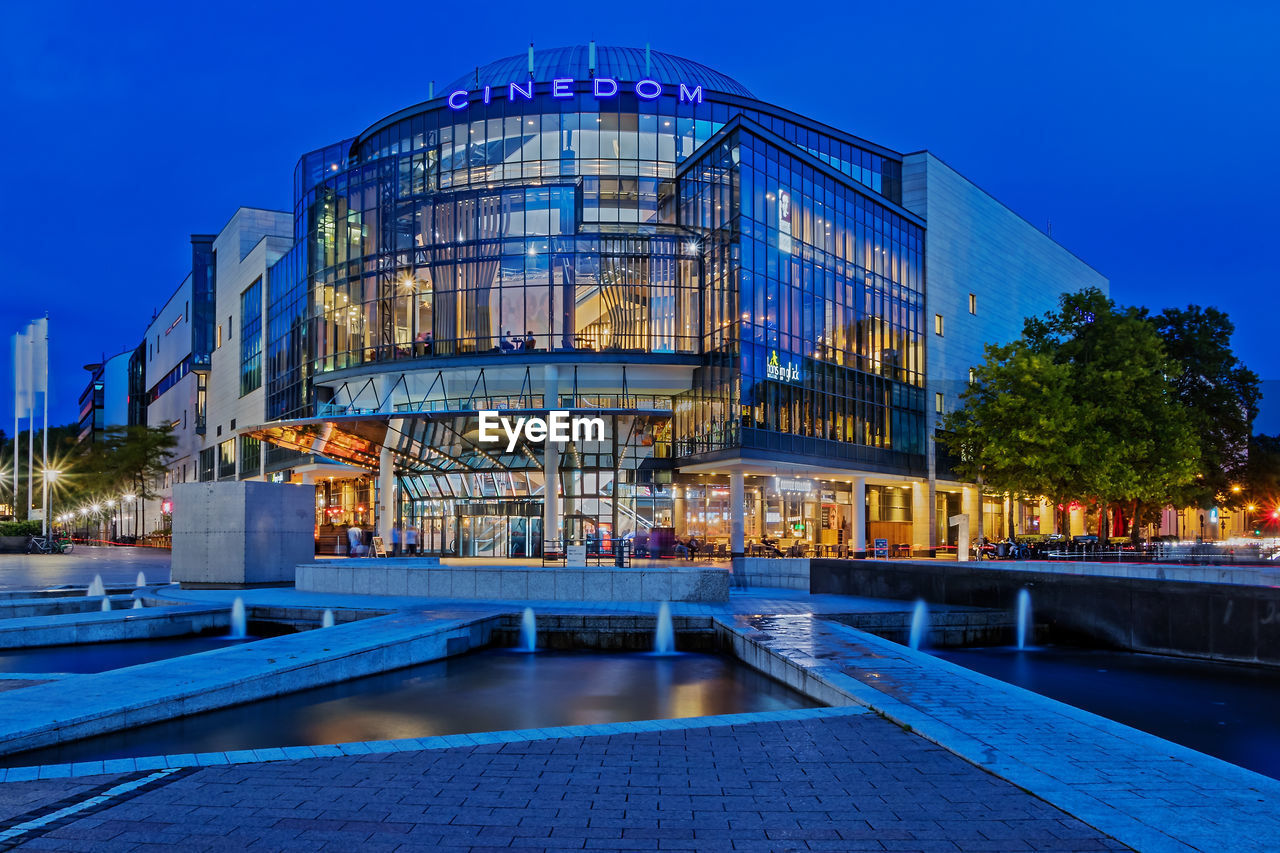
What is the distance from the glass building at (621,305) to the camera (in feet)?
156

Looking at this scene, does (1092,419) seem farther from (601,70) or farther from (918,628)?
(601,70)

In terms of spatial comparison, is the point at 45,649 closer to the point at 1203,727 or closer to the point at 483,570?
the point at 483,570

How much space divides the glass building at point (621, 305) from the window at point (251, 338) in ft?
53.8

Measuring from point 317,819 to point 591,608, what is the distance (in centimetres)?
1440

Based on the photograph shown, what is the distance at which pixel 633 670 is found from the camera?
16203 mm

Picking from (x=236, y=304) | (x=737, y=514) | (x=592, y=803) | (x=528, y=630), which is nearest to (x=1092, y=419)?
(x=737, y=514)

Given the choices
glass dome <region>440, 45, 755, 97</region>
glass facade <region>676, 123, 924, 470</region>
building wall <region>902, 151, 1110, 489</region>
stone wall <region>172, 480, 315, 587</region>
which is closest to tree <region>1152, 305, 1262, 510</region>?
building wall <region>902, 151, 1110, 489</region>

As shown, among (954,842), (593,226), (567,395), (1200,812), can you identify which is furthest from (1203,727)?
(593,226)

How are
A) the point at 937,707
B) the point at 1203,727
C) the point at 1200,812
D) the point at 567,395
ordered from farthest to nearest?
the point at 567,395 < the point at 1203,727 < the point at 937,707 < the point at 1200,812

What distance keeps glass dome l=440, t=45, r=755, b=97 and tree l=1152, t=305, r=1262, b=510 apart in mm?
29652

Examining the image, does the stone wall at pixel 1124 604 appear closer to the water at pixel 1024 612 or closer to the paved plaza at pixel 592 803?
the water at pixel 1024 612

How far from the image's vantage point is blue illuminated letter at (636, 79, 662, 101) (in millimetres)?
51500

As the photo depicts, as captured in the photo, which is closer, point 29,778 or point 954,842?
point 954,842

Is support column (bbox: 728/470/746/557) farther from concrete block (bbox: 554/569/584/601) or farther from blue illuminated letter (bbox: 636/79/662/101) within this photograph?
concrete block (bbox: 554/569/584/601)
